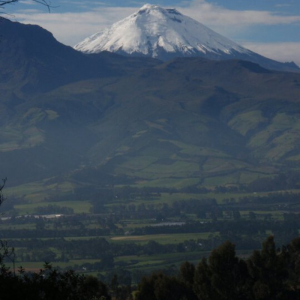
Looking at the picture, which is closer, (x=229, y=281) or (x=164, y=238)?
(x=229, y=281)

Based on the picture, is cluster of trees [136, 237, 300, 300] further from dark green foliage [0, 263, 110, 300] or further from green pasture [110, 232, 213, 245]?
green pasture [110, 232, 213, 245]

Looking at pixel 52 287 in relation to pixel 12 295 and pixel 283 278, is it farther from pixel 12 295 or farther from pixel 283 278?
pixel 283 278

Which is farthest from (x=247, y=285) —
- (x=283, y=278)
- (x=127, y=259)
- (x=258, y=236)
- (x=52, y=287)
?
(x=258, y=236)

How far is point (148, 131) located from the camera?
154125mm

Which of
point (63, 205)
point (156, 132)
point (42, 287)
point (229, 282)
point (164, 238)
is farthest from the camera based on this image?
point (156, 132)

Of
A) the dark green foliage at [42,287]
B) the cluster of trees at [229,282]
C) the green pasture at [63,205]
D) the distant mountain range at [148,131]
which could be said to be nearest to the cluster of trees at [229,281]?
the cluster of trees at [229,282]

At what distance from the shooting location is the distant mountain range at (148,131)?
4973 inches

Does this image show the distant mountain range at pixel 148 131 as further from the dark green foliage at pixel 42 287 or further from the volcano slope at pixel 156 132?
the dark green foliage at pixel 42 287

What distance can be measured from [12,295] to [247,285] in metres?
18.7

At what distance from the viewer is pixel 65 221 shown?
8712 centimetres

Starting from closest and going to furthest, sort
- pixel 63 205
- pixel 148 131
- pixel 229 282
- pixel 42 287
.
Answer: pixel 42 287 → pixel 229 282 → pixel 63 205 → pixel 148 131

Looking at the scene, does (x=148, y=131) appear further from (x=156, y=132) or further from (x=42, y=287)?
(x=42, y=287)

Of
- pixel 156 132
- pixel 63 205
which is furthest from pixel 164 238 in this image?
pixel 156 132

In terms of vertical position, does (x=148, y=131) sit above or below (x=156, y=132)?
above
